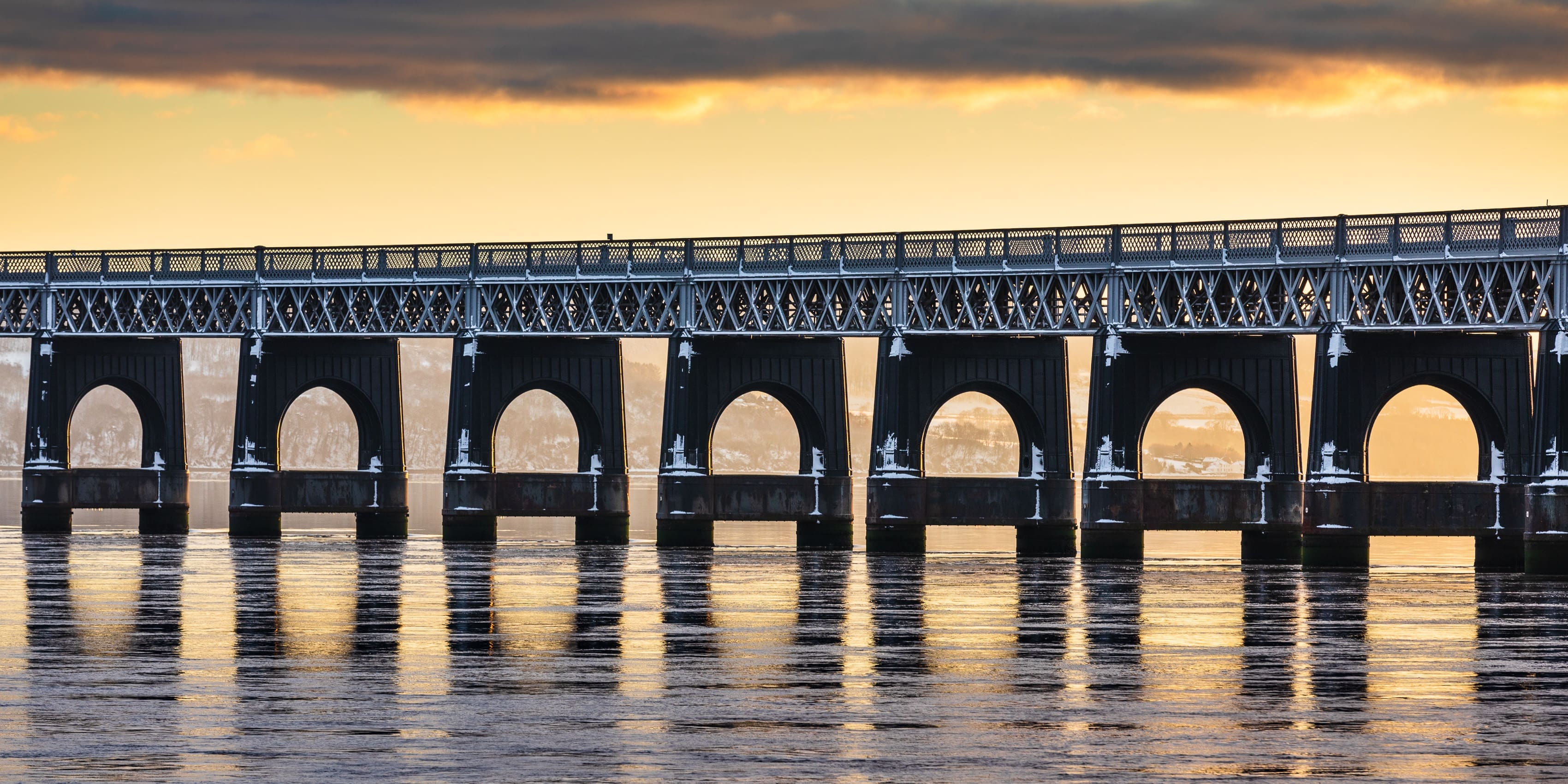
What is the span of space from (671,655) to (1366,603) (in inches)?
849

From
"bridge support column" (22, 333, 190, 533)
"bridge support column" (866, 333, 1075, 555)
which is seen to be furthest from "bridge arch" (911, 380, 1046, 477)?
"bridge support column" (22, 333, 190, 533)

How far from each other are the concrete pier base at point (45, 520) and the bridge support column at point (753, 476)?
92.9 ft

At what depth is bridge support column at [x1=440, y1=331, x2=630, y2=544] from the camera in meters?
83.4

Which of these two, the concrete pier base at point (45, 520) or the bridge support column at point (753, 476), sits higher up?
the bridge support column at point (753, 476)

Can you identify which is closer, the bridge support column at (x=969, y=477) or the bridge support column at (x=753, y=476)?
the bridge support column at (x=969, y=477)

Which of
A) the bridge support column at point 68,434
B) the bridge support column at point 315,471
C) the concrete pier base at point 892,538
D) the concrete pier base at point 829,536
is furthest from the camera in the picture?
the bridge support column at point 68,434

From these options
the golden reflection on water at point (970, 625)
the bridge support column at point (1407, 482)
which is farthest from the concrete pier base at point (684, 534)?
the bridge support column at point (1407, 482)

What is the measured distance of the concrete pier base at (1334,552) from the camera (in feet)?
216

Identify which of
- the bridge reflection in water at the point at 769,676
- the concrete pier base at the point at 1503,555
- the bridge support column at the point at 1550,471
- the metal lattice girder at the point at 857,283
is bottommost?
the bridge reflection in water at the point at 769,676

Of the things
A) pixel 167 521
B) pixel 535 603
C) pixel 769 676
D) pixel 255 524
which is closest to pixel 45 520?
pixel 167 521

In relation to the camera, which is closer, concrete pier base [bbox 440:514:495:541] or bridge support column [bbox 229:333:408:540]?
concrete pier base [bbox 440:514:495:541]

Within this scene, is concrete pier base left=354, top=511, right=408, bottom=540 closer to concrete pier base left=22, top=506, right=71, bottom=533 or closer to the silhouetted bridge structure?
the silhouetted bridge structure

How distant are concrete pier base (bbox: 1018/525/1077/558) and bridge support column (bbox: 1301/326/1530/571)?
31.7 ft

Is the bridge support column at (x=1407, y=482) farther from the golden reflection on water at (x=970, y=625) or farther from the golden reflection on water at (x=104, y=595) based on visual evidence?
the golden reflection on water at (x=104, y=595)
